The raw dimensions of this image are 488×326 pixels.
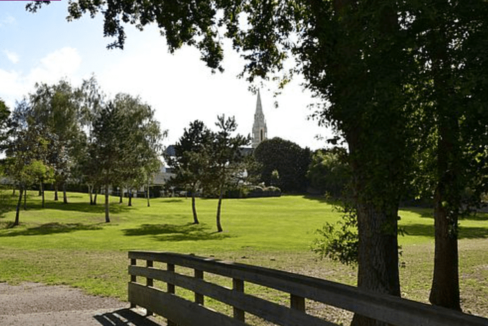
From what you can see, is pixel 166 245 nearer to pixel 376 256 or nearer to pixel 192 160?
pixel 192 160

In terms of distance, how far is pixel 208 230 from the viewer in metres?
38.1

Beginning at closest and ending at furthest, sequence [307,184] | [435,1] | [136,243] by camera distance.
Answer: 1. [435,1]
2. [136,243]
3. [307,184]

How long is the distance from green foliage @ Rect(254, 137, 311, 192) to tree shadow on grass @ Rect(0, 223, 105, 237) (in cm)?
6397

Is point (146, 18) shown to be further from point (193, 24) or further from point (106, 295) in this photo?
point (106, 295)

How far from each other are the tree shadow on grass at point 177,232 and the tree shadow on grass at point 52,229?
14.5 feet

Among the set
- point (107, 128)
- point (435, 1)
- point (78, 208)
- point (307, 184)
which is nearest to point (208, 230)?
point (107, 128)

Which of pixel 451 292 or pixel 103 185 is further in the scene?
pixel 103 185

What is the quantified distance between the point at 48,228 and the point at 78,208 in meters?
16.0

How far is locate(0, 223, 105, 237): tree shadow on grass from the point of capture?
1347 inches

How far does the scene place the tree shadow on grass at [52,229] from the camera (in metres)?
34.2

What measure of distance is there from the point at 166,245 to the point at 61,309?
18.3m

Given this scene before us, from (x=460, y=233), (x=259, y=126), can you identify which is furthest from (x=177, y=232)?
(x=259, y=126)

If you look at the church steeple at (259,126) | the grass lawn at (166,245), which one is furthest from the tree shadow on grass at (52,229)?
the church steeple at (259,126)

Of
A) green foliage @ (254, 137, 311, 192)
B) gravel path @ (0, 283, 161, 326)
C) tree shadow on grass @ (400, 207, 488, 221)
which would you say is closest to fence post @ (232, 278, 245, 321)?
gravel path @ (0, 283, 161, 326)
